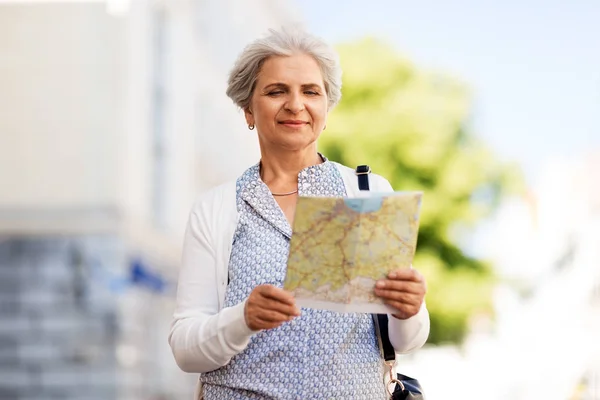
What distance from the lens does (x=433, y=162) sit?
23.3m

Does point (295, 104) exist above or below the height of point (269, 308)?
above

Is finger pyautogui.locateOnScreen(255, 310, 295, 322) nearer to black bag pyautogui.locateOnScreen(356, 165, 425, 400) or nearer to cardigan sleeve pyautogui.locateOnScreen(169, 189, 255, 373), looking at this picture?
cardigan sleeve pyautogui.locateOnScreen(169, 189, 255, 373)

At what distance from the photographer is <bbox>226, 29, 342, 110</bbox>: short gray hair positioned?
2.74m

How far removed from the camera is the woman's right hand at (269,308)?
2.39 m

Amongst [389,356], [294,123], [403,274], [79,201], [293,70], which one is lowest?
[79,201]

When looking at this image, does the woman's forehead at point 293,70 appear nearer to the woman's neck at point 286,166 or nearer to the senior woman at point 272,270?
the senior woman at point 272,270

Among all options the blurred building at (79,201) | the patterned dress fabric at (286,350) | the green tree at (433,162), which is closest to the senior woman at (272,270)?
the patterned dress fabric at (286,350)

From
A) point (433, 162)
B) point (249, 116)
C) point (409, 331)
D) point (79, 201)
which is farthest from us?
point (433, 162)

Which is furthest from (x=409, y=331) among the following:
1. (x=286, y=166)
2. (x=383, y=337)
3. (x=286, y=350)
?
(x=286, y=166)

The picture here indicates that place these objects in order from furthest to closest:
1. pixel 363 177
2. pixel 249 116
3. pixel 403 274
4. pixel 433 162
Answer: pixel 433 162, pixel 249 116, pixel 363 177, pixel 403 274

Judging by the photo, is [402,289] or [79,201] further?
[79,201]

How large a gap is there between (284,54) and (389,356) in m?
0.77

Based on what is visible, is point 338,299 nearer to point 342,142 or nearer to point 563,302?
point 563,302

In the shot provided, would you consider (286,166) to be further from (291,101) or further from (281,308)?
(281,308)
